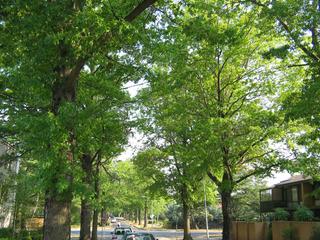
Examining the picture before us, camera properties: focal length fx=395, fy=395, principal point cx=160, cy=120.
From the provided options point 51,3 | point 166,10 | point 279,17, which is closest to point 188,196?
point 279,17

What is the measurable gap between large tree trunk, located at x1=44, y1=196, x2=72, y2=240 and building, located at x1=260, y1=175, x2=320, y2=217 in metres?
26.9

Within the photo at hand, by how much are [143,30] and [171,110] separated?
485 inches

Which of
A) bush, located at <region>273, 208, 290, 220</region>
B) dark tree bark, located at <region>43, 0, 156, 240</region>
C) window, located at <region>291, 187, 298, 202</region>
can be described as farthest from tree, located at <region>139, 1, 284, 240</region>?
window, located at <region>291, 187, 298, 202</region>

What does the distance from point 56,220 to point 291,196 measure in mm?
33466

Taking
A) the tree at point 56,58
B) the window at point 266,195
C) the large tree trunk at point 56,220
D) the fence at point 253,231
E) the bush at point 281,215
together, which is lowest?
the fence at point 253,231

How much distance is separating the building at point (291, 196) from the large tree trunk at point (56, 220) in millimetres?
26851

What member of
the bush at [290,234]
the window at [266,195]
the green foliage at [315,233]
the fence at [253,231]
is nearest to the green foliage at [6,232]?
the fence at [253,231]

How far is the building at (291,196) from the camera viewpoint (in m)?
34.0

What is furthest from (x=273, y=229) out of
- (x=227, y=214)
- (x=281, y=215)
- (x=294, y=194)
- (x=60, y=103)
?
(x=60, y=103)

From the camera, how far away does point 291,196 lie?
39.1 metres

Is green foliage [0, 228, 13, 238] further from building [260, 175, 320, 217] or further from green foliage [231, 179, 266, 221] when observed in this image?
green foliage [231, 179, 266, 221]

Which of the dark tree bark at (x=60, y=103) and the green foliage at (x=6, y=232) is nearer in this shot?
the dark tree bark at (x=60, y=103)

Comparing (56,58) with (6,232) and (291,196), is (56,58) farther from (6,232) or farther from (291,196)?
(291,196)

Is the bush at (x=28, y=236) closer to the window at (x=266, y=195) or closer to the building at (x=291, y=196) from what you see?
the building at (x=291, y=196)
